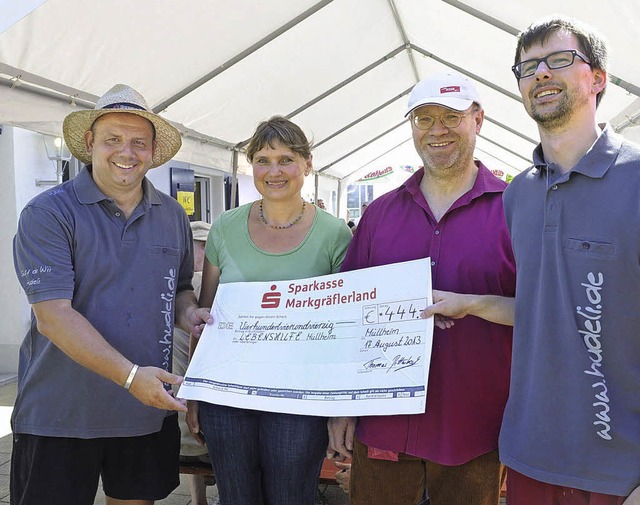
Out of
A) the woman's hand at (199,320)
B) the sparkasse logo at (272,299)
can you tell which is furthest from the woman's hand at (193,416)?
the sparkasse logo at (272,299)

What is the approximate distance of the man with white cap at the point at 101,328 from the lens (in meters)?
1.84

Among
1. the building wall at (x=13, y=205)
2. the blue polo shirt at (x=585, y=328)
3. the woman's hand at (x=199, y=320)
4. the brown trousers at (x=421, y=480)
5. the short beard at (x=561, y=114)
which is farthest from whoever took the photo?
the building wall at (x=13, y=205)

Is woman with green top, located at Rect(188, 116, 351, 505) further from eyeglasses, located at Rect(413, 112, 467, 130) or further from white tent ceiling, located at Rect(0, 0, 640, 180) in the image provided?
white tent ceiling, located at Rect(0, 0, 640, 180)

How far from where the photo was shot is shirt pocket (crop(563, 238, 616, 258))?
1.33 meters

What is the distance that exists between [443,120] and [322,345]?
→ 0.91 metres

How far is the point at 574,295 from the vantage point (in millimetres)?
1389

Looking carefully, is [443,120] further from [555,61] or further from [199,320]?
[199,320]

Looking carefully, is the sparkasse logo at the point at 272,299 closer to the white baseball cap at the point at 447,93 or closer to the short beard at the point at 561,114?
the white baseball cap at the point at 447,93

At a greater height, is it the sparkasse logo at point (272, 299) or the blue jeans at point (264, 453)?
the sparkasse logo at point (272, 299)

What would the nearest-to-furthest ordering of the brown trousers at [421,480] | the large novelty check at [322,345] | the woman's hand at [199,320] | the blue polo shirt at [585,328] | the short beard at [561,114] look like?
the blue polo shirt at [585,328] → the short beard at [561,114] → the large novelty check at [322,345] → the brown trousers at [421,480] → the woman's hand at [199,320]

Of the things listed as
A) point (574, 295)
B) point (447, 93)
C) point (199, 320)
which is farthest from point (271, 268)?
point (574, 295)

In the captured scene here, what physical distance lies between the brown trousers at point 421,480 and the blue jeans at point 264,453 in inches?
6.6

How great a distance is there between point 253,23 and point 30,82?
2159 millimetres

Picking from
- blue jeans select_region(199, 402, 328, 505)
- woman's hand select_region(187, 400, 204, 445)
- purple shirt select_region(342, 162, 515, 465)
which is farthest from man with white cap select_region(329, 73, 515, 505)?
woman's hand select_region(187, 400, 204, 445)
